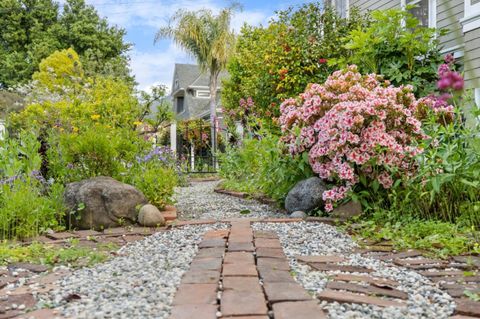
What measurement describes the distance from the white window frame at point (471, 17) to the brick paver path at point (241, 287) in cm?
543

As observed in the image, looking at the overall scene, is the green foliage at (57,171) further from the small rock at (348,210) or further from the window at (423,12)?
the window at (423,12)

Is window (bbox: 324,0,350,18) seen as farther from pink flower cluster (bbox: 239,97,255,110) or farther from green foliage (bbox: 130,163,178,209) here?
green foliage (bbox: 130,163,178,209)

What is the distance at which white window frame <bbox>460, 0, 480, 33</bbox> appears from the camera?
6777 millimetres

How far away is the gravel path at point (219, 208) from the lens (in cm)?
474

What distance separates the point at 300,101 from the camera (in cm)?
500

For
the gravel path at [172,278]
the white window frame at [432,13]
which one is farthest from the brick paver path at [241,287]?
the white window frame at [432,13]

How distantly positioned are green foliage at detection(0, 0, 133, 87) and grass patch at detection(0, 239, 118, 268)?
59.4 ft

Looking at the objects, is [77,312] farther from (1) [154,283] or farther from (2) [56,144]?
(2) [56,144]

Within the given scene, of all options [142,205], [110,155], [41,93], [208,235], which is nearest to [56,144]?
[110,155]

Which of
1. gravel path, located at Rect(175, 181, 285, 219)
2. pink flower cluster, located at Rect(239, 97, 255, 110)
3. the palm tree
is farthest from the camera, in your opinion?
the palm tree

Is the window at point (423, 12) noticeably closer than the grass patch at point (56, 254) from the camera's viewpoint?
No

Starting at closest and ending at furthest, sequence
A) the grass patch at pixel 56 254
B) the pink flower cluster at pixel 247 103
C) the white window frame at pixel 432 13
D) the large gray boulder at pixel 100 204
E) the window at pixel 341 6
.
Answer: the grass patch at pixel 56 254 → the large gray boulder at pixel 100 204 → the white window frame at pixel 432 13 → the pink flower cluster at pixel 247 103 → the window at pixel 341 6

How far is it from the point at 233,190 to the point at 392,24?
3487 millimetres

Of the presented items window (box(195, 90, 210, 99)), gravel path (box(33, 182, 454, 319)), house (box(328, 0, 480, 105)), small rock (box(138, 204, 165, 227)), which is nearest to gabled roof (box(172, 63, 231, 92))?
window (box(195, 90, 210, 99))
